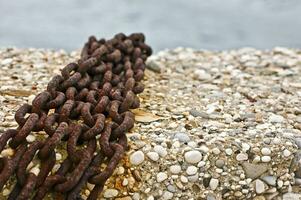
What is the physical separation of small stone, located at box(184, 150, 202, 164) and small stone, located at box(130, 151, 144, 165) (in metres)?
0.27

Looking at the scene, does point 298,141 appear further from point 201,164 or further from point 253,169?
point 201,164

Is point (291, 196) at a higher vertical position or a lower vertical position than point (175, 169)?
lower

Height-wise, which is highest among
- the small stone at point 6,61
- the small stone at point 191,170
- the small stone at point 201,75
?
the small stone at point 6,61

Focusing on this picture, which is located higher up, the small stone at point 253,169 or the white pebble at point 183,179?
the white pebble at point 183,179

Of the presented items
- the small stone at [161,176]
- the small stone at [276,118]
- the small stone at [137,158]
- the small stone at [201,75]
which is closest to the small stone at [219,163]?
the small stone at [161,176]

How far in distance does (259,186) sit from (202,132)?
0.53m

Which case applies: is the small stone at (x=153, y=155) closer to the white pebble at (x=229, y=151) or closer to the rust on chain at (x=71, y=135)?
the rust on chain at (x=71, y=135)

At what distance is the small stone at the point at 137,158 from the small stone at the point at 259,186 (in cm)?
72

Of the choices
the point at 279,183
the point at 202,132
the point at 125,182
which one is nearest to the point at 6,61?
the point at 202,132

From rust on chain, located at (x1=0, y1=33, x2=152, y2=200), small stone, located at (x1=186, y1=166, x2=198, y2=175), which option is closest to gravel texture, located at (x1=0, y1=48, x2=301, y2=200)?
small stone, located at (x1=186, y1=166, x2=198, y2=175)

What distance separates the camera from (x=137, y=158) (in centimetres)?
343

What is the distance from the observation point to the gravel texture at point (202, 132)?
3424mm

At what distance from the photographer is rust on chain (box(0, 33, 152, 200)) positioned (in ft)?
9.77

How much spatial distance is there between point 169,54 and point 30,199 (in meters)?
3.57
